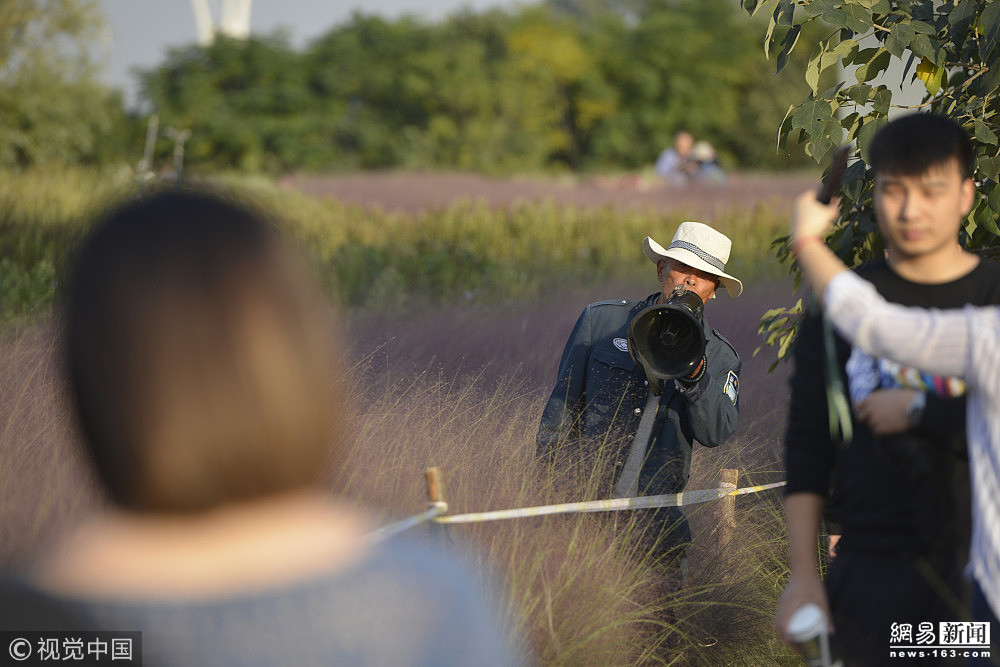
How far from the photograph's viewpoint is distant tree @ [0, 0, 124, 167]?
2625cm

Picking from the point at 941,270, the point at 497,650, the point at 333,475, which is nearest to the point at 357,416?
the point at 333,475

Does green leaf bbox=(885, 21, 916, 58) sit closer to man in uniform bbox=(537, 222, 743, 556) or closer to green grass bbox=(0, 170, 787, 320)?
man in uniform bbox=(537, 222, 743, 556)

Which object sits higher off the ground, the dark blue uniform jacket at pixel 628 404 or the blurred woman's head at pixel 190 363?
the blurred woman's head at pixel 190 363

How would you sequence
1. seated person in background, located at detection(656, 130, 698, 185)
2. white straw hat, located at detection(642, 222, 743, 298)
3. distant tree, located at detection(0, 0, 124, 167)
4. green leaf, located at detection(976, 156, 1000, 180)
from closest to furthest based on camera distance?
1. green leaf, located at detection(976, 156, 1000, 180)
2. white straw hat, located at detection(642, 222, 743, 298)
3. seated person in background, located at detection(656, 130, 698, 185)
4. distant tree, located at detection(0, 0, 124, 167)

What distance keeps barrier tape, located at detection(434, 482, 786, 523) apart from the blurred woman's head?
166 cm

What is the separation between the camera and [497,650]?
1.13 m

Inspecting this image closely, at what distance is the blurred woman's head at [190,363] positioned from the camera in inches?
Result: 39.9

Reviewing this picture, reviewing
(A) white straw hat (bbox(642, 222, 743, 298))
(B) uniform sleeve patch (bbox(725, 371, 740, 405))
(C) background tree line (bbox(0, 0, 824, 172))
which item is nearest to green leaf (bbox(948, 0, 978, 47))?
(A) white straw hat (bbox(642, 222, 743, 298))

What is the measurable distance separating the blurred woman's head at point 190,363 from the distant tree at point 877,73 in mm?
2724

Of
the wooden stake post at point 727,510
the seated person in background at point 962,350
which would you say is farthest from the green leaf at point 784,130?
the seated person in background at point 962,350

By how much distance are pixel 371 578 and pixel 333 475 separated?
82.7 inches

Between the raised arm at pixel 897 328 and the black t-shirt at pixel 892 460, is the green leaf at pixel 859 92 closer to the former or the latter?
the black t-shirt at pixel 892 460

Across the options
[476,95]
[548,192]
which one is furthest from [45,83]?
[476,95]

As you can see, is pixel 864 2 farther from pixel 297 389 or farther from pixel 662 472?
pixel 297 389
